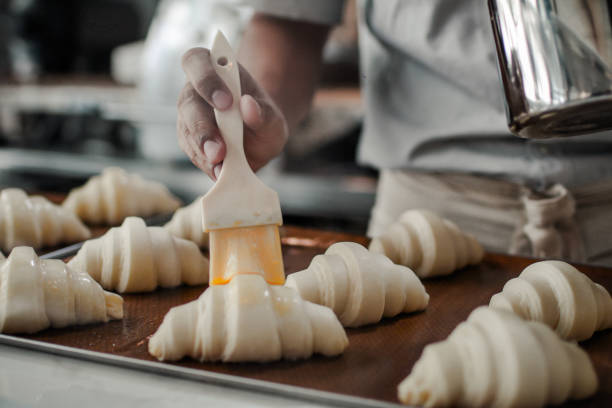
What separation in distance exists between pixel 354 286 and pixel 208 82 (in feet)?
1.23

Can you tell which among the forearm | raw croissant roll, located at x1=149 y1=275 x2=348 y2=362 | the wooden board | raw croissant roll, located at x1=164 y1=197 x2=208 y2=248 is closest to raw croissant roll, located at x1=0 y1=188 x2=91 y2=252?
raw croissant roll, located at x1=164 y1=197 x2=208 y2=248

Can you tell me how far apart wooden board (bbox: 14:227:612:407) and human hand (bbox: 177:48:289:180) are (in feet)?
0.83

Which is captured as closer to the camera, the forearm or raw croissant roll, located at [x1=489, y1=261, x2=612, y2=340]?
raw croissant roll, located at [x1=489, y1=261, x2=612, y2=340]

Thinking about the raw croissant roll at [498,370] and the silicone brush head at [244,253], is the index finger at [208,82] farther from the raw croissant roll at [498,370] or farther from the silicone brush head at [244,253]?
the raw croissant roll at [498,370]

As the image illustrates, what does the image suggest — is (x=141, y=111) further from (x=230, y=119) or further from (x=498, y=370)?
(x=498, y=370)

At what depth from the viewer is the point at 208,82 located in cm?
95

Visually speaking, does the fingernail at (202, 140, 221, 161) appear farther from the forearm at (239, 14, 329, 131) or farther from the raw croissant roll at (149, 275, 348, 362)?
the forearm at (239, 14, 329, 131)

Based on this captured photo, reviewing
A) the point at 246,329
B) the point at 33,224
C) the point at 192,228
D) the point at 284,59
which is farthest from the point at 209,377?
the point at 284,59

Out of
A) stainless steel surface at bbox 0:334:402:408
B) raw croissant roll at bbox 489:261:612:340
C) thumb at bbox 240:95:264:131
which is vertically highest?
thumb at bbox 240:95:264:131

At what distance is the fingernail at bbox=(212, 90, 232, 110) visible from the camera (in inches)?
37.0

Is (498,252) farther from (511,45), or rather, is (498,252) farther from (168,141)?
(168,141)

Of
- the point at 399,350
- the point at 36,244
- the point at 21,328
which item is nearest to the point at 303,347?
the point at 399,350

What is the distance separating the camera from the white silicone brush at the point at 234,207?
0.95 metres

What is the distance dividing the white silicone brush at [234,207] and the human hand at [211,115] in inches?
0.6
